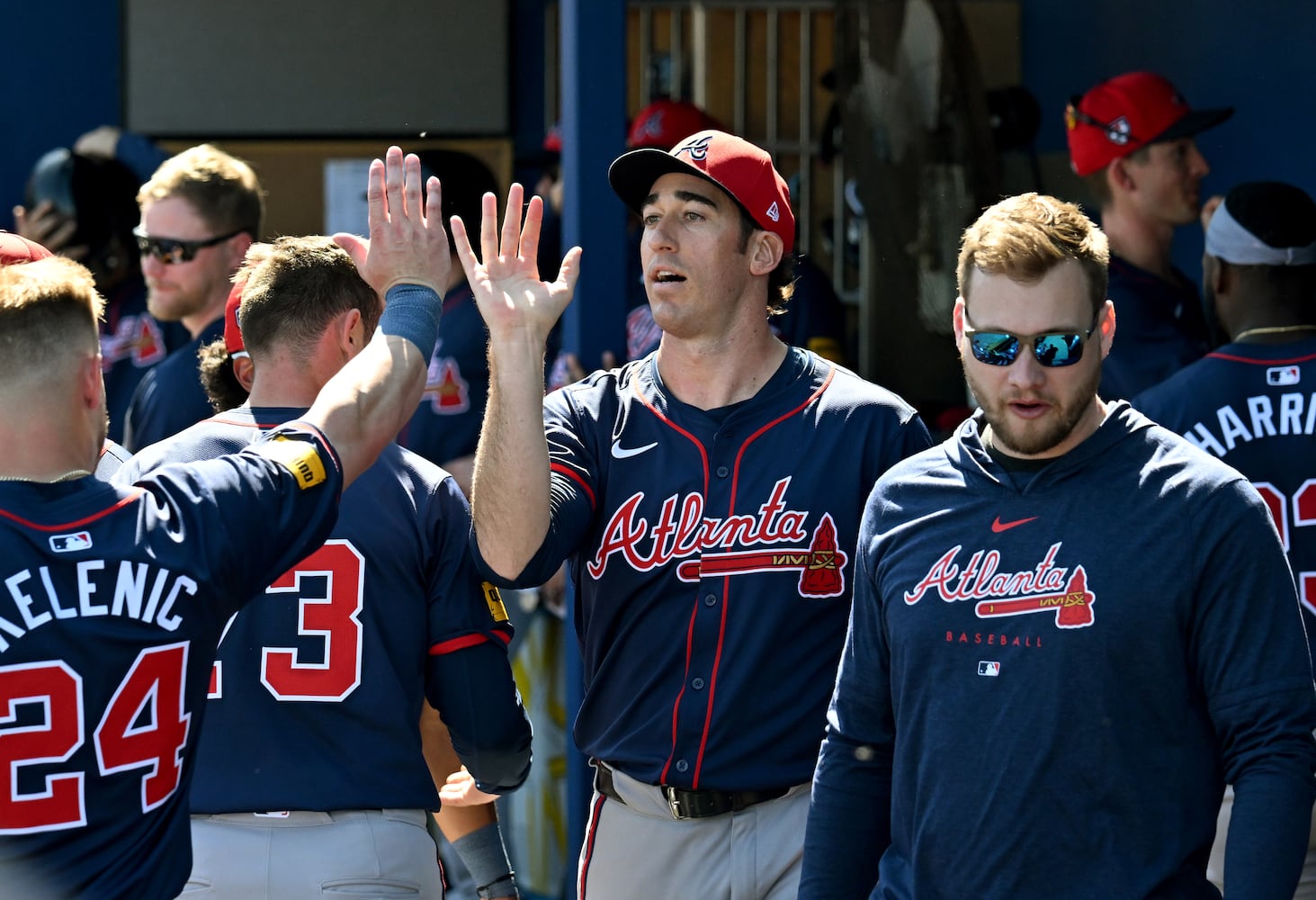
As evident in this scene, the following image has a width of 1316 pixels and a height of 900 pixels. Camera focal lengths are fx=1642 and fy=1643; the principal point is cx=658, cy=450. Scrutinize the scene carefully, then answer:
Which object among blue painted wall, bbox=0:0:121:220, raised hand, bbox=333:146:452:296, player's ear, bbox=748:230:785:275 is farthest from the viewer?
blue painted wall, bbox=0:0:121:220

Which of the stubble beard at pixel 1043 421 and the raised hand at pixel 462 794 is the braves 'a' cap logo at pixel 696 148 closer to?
the stubble beard at pixel 1043 421

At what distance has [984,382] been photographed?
2340 millimetres

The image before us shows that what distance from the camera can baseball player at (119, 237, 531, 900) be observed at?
2652mm

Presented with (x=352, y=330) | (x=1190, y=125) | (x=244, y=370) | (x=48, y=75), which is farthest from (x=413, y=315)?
(x=48, y=75)

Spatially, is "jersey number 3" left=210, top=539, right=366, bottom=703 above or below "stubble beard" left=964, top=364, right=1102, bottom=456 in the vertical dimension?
below

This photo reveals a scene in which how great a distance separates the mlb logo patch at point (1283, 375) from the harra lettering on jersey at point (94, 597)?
229 cm

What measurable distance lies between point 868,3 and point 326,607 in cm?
373

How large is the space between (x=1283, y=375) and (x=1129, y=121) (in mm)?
1402

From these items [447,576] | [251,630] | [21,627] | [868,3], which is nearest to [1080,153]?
[868,3]

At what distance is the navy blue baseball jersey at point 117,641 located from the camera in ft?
6.48

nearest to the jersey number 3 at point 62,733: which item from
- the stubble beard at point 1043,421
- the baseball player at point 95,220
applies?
the stubble beard at point 1043,421

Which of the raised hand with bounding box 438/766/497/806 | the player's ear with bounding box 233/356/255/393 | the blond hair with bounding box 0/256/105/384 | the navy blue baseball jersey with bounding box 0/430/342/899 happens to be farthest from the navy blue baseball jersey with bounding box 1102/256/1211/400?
the blond hair with bounding box 0/256/105/384

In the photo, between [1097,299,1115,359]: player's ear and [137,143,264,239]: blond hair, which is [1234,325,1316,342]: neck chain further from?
[137,143,264,239]: blond hair

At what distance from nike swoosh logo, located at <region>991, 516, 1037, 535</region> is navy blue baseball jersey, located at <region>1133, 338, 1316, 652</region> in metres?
1.25
